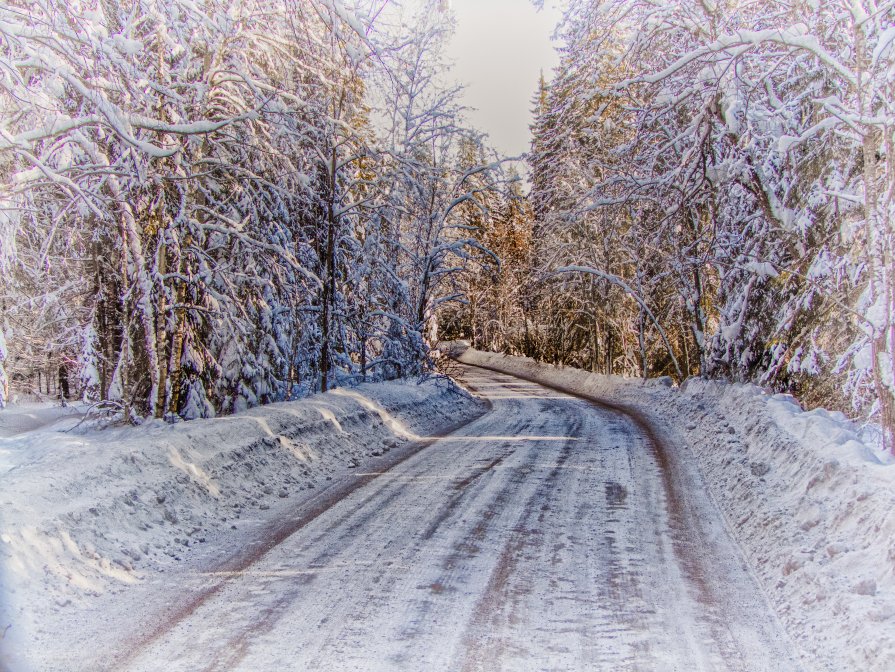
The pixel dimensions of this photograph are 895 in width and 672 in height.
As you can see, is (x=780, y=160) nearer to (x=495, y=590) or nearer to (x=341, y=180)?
(x=341, y=180)

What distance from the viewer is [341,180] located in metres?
16.2

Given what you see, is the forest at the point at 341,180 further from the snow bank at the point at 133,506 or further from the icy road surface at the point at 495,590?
the icy road surface at the point at 495,590

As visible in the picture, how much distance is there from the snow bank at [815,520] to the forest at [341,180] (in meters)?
1.13

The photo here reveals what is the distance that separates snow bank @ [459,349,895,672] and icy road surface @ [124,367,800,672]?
248 mm

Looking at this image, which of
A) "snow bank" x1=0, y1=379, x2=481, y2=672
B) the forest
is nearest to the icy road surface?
"snow bank" x1=0, y1=379, x2=481, y2=672

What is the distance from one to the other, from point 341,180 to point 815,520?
1289 centimetres

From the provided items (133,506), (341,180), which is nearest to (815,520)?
(133,506)

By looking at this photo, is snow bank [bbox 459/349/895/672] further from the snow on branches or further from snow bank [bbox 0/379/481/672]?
snow bank [bbox 0/379/481/672]

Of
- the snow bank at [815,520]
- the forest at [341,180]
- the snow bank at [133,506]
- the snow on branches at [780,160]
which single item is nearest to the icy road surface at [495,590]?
the snow bank at [815,520]

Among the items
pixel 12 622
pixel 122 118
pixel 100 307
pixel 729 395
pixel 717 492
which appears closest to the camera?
pixel 12 622

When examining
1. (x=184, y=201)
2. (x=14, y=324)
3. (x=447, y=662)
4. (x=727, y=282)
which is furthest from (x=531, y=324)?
(x=447, y=662)

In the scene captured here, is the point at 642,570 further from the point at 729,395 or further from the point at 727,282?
the point at 727,282

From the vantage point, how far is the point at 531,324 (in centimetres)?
4472

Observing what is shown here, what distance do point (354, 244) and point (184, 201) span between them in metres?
7.42
